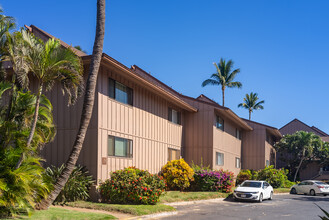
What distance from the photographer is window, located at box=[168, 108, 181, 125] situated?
941 inches

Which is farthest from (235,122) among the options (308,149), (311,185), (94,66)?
(94,66)

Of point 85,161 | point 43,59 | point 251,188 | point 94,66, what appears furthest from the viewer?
point 251,188

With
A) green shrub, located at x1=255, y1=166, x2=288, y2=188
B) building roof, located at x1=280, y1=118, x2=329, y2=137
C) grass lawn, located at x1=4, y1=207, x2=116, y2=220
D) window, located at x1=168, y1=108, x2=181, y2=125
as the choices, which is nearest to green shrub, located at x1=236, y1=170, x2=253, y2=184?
green shrub, located at x1=255, y1=166, x2=288, y2=188

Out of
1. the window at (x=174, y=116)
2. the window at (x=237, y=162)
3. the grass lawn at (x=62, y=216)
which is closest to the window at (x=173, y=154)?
the window at (x=174, y=116)

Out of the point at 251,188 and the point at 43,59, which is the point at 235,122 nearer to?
the point at 251,188

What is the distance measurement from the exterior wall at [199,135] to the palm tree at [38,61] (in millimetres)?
15314

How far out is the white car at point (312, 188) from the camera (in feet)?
94.2

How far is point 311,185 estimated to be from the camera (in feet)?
96.4

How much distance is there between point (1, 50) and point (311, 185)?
26.5 metres

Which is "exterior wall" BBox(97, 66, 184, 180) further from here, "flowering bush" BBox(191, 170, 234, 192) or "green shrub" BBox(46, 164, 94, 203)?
"flowering bush" BBox(191, 170, 234, 192)

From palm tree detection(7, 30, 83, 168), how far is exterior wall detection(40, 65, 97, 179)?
14.5 feet

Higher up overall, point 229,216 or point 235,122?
point 235,122

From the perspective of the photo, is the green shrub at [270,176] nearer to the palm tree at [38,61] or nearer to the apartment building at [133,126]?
the apartment building at [133,126]

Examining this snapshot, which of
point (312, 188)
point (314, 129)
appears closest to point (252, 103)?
point (314, 129)
